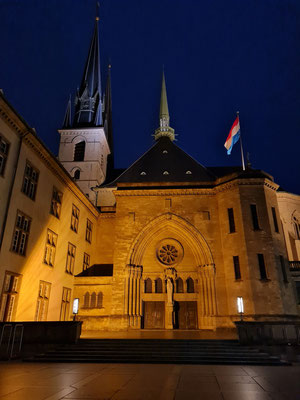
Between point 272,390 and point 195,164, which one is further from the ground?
point 195,164

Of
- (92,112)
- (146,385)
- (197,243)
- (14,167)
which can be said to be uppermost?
(92,112)

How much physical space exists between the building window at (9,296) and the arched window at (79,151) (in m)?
26.4

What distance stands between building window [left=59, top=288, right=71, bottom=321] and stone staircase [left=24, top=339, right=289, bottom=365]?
7847 mm

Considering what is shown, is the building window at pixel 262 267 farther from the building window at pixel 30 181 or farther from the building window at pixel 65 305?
the building window at pixel 30 181

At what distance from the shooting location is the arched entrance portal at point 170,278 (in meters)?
21.3

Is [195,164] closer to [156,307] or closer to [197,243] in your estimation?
[197,243]

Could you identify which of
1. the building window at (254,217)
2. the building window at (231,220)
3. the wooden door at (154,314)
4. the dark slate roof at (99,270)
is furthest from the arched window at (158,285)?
the building window at (254,217)

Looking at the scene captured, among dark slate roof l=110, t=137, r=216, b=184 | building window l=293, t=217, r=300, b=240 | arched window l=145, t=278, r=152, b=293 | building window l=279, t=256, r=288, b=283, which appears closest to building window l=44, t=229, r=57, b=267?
arched window l=145, t=278, r=152, b=293

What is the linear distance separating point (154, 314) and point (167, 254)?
15.3 feet

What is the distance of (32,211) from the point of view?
16.1 m

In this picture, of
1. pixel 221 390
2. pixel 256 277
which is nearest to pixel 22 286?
pixel 221 390

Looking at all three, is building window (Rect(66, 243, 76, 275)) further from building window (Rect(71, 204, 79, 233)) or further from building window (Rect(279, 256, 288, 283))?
building window (Rect(279, 256, 288, 283))

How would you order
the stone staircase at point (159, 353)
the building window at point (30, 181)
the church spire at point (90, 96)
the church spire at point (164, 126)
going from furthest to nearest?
the church spire at point (90, 96)
the church spire at point (164, 126)
the building window at point (30, 181)
the stone staircase at point (159, 353)

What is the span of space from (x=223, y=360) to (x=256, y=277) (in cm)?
1075
